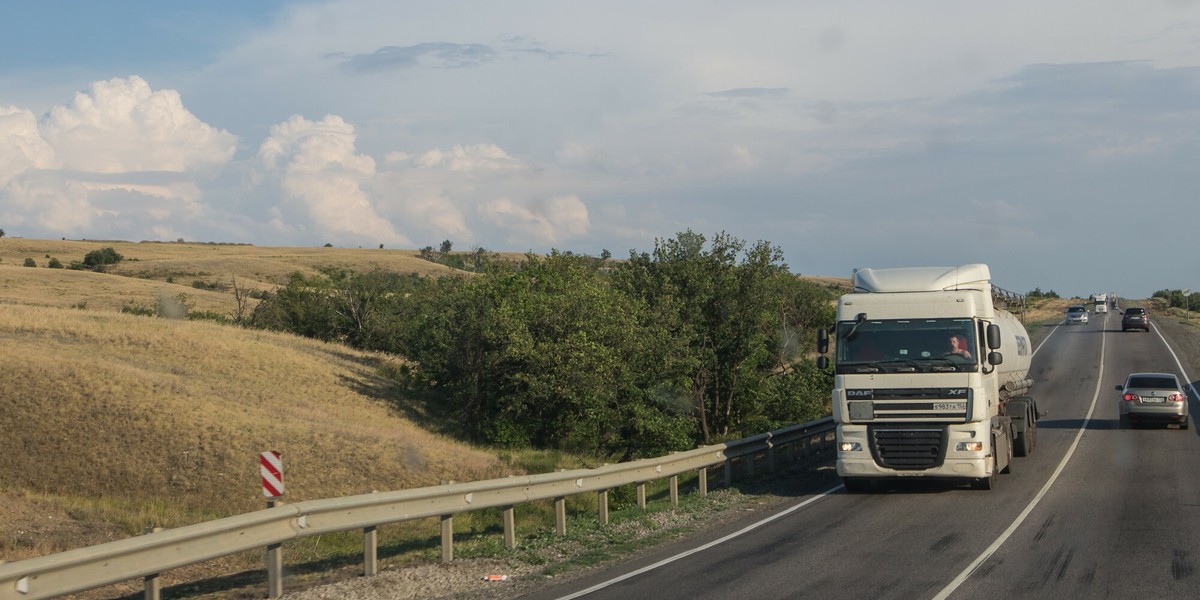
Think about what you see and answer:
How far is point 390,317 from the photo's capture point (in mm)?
52656

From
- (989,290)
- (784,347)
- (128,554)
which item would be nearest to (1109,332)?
(784,347)

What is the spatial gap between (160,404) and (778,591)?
22890mm

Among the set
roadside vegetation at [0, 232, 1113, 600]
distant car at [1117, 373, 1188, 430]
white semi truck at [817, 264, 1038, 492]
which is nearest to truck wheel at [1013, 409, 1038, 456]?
white semi truck at [817, 264, 1038, 492]

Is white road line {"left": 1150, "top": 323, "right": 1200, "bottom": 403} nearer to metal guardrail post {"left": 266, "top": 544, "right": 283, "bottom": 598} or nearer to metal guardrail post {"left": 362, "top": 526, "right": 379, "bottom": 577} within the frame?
metal guardrail post {"left": 362, "top": 526, "right": 379, "bottom": 577}

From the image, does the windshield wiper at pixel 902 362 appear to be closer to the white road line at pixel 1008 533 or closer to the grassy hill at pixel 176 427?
the white road line at pixel 1008 533

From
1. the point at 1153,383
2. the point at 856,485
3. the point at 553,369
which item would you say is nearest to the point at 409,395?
the point at 553,369

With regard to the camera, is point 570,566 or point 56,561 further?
point 570,566

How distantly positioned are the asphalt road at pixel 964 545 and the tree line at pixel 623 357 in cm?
1298

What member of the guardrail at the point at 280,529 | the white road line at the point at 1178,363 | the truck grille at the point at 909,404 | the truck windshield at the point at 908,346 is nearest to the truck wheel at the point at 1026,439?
the truck windshield at the point at 908,346

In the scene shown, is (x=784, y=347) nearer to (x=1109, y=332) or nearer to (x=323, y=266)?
(x=1109, y=332)

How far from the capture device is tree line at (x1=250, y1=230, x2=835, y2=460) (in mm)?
32719

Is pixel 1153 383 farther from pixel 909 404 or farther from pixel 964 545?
pixel 964 545

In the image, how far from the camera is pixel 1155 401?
28453mm

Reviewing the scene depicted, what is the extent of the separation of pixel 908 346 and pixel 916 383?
2.16ft
